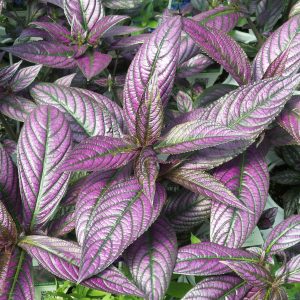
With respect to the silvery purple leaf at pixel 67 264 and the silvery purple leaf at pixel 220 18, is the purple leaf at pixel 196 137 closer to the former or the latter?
the silvery purple leaf at pixel 67 264

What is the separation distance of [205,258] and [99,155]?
270 mm

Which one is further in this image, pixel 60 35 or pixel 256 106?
pixel 60 35

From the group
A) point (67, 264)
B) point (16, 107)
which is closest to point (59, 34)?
point (16, 107)

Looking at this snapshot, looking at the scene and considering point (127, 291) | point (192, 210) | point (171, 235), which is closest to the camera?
point (127, 291)

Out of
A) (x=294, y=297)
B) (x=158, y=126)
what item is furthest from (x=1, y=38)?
(x=294, y=297)

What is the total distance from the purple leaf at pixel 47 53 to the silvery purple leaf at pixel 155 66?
0.27 m

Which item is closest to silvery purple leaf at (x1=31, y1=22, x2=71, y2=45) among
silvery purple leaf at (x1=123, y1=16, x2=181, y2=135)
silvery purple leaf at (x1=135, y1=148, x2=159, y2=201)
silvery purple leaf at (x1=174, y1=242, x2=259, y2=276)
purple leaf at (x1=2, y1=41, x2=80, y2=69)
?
purple leaf at (x1=2, y1=41, x2=80, y2=69)

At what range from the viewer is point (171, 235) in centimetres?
81

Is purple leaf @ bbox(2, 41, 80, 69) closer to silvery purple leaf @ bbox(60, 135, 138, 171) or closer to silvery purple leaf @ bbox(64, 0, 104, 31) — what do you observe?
silvery purple leaf @ bbox(64, 0, 104, 31)

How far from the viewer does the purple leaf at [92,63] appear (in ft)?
3.19

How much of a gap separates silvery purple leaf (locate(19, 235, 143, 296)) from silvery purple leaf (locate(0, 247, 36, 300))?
0.08 ft

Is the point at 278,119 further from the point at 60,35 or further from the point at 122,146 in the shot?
the point at 60,35

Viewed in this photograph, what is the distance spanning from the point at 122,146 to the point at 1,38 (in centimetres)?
93

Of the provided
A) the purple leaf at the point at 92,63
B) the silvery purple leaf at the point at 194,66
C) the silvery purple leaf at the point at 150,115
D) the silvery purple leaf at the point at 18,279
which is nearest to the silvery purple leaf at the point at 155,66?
the silvery purple leaf at the point at 150,115
